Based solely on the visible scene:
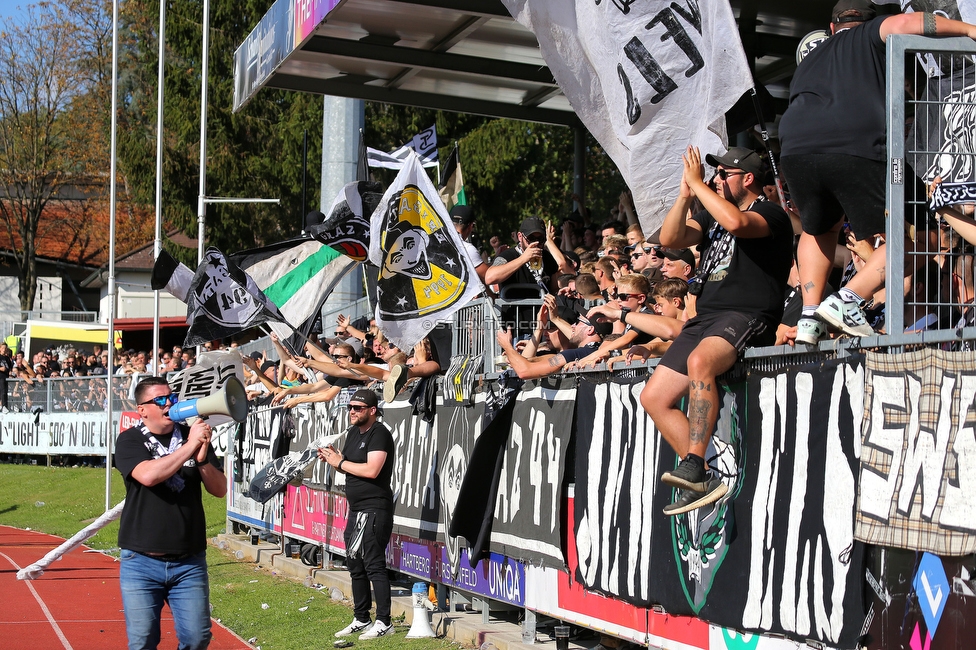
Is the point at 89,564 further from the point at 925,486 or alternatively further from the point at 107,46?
the point at 107,46

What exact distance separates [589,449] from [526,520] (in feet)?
3.95

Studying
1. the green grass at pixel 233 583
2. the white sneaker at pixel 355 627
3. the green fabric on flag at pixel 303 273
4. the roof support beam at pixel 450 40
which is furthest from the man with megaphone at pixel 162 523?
the roof support beam at pixel 450 40

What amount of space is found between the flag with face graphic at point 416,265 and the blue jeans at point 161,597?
3.67 meters

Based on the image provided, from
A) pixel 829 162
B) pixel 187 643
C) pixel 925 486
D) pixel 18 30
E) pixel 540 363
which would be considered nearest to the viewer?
pixel 925 486

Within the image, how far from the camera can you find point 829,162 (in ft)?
19.3

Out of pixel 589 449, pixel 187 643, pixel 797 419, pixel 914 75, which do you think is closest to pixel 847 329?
pixel 797 419

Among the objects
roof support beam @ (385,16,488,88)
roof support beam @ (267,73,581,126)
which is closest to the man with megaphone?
roof support beam @ (385,16,488,88)

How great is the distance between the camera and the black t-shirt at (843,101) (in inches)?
228

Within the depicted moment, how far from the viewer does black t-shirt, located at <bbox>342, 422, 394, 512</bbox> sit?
1091cm

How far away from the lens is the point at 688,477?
19.9 feet

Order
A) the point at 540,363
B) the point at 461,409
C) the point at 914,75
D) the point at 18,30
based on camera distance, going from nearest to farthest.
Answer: the point at 914,75
the point at 540,363
the point at 461,409
the point at 18,30

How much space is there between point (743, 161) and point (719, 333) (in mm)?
1041

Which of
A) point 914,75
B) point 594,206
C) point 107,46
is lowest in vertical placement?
point 914,75

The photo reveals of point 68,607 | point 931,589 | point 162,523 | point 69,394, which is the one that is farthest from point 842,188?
point 69,394
